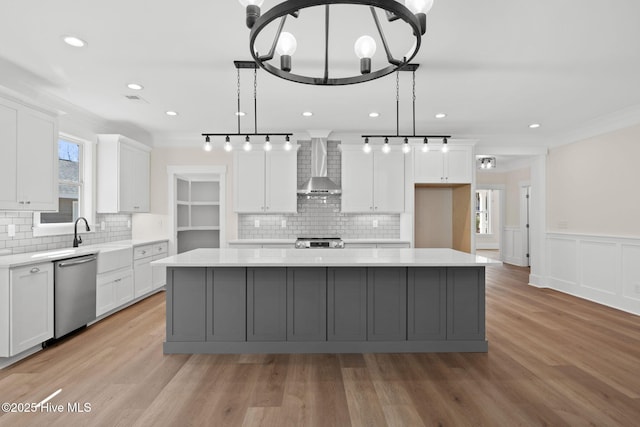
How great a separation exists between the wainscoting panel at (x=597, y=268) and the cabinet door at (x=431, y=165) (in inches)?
90.9

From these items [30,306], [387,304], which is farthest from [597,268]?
[30,306]

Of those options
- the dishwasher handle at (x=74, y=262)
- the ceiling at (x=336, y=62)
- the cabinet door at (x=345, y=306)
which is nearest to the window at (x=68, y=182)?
the ceiling at (x=336, y=62)

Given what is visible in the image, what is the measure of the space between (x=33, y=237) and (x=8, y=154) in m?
1.09

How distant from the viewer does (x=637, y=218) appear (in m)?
4.30

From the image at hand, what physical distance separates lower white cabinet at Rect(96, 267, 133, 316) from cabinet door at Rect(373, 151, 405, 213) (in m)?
3.82

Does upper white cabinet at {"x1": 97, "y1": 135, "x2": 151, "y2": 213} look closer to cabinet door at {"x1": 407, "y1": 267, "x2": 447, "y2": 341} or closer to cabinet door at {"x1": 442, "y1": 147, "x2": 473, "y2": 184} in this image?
cabinet door at {"x1": 407, "y1": 267, "x2": 447, "y2": 341}

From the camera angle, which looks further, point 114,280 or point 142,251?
point 142,251

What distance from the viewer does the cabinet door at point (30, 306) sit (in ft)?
9.09

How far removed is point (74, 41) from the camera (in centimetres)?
262

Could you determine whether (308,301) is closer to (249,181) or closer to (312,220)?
(312,220)

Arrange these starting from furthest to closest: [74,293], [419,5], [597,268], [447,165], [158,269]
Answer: [447,165], [158,269], [597,268], [74,293], [419,5]

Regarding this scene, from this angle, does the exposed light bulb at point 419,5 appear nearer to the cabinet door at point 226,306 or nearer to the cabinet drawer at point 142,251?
the cabinet door at point 226,306

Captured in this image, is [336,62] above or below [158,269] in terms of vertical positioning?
above

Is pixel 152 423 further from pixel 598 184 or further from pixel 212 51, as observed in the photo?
pixel 598 184
